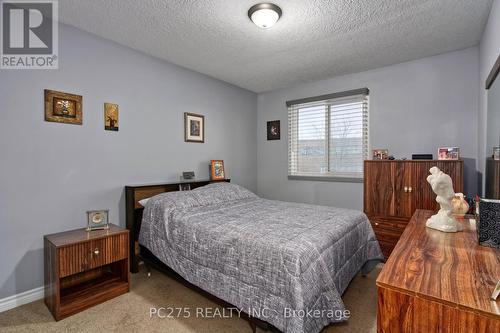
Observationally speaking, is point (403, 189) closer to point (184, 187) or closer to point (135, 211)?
point (184, 187)

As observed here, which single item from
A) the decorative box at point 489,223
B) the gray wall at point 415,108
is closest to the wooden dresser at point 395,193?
the gray wall at point 415,108

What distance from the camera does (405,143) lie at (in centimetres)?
319

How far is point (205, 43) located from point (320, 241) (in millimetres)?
2282

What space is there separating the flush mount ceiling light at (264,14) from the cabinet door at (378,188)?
1948mm

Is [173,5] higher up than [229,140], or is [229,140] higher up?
[173,5]

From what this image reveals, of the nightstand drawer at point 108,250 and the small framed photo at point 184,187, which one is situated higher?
the small framed photo at point 184,187

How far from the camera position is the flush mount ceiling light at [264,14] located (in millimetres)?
2006

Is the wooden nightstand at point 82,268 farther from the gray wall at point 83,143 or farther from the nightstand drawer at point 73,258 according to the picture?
the gray wall at point 83,143

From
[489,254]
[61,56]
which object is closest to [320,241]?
[489,254]

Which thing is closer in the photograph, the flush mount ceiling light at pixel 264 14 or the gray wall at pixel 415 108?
the flush mount ceiling light at pixel 264 14

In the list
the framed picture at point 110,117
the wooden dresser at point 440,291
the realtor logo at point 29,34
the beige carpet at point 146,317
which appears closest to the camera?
the wooden dresser at point 440,291

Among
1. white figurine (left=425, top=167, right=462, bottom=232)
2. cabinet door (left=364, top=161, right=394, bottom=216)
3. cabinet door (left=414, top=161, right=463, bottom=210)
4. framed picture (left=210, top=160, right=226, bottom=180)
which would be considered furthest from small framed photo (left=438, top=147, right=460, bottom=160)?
framed picture (left=210, top=160, right=226, bottom=180)

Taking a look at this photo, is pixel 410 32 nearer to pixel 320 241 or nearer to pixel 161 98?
pixel 320 241

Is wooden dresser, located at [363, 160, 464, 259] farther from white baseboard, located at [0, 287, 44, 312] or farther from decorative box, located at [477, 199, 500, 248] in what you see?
white baseboard, located at [0, 287, 44, 312]
